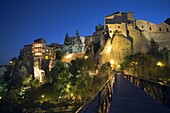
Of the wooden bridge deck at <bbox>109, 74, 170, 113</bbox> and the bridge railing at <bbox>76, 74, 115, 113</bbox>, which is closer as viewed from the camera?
the bridge railing at <bbox>76, 74, 115, 113</bbox>

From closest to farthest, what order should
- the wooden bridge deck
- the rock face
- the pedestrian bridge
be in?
the pedestrian bridge < the wooden bridge deck < the rock face

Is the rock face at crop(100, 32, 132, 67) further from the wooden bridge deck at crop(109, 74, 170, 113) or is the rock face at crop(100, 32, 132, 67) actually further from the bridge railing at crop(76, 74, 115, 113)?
the bridge railing at crop(76, 74, 115, 113)

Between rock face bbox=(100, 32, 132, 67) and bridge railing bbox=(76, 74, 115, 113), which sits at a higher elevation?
rock face bbox=(100, 32, 132, 67)

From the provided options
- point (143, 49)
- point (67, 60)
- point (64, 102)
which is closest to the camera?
point (64, 102)

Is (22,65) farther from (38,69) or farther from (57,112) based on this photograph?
(57,112)

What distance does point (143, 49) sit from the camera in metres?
52.4

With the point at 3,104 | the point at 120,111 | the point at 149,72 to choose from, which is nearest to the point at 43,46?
the point at 3,104

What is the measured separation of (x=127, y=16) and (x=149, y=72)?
99.2 feet

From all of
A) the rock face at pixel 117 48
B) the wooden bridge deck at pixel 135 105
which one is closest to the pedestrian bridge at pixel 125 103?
the wooden bridge deck at pixel 135 105

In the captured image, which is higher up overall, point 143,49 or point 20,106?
point 143,49

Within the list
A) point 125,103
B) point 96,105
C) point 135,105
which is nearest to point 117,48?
point 125,103

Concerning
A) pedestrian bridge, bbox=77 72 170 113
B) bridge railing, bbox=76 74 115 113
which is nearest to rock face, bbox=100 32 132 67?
pedestrian bridge, bbox=77 72 170 113

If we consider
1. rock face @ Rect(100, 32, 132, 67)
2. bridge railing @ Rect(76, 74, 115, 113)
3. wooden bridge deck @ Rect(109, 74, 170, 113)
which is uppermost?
rock face @ Rect(100, 32, 132, 67)

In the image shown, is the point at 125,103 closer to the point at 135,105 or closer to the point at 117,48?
the point at 135,105
